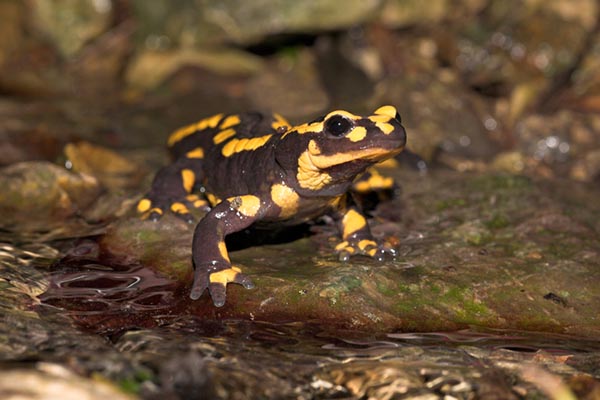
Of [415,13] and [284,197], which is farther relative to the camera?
[415,13]

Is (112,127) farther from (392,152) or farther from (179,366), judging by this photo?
(179,366)

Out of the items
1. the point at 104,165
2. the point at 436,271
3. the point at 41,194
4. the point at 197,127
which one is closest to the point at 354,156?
the point at 436,271

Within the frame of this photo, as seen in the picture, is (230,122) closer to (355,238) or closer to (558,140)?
(355,238)

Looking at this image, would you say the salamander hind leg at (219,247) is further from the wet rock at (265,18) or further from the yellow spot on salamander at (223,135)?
the wet rock at (265,18)

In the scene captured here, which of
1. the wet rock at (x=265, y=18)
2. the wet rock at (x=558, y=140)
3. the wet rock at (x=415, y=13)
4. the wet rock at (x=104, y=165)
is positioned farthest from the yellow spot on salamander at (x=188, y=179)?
the wet rock at (x=415, y=13)

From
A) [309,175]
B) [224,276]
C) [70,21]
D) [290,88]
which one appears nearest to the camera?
[224,276]

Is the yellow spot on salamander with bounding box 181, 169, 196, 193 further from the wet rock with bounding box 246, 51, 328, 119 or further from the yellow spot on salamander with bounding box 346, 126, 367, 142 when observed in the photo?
the wet rock with bounding box 246, 51, 328, 119

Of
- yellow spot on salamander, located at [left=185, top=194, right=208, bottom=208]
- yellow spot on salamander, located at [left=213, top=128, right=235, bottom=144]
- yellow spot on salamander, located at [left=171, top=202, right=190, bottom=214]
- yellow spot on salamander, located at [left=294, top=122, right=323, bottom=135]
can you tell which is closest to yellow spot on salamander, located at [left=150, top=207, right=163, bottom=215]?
yellow spot on salamander, located at [left=171, top=202, right=190, bottom=214]
